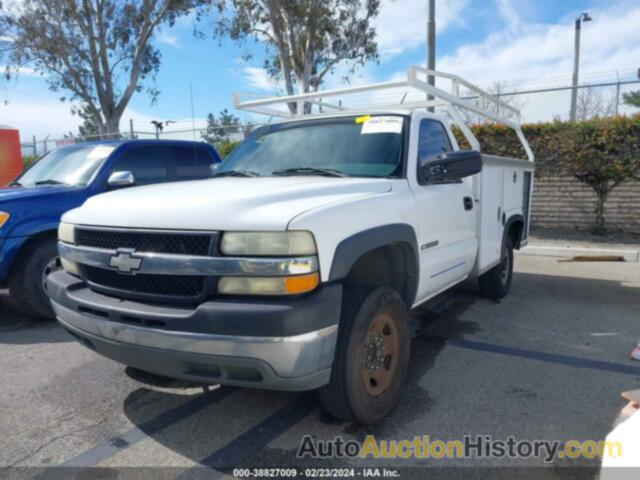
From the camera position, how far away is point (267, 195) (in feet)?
8.31

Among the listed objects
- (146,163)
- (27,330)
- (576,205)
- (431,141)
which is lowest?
(27,330)

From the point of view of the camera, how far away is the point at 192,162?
6.62m

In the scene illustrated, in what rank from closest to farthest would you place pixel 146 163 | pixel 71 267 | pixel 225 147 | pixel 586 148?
1. pixel 71 267
2. pixel 146 163
3. pixel 586 148
4. pixel 225 147

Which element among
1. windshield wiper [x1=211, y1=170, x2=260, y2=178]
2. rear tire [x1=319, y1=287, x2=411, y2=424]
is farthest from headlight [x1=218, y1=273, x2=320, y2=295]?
windshield wiper [x1=211, y1=170, x2=260, y2=178]

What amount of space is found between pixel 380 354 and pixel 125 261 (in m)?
1.53

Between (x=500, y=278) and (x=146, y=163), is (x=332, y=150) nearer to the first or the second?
(x=500, y=278)

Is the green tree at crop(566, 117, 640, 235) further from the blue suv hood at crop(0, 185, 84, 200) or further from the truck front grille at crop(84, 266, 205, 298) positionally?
the truck front grille at crop(84, 266, 205, 298)

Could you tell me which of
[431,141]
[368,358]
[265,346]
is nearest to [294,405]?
[368,358]

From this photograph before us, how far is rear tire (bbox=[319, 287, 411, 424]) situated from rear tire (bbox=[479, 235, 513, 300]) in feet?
8.95

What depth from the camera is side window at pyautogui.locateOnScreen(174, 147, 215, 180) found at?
6.46 meters

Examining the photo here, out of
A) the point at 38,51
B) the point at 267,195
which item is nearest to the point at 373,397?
the point at 267,195

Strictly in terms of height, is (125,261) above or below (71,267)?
above

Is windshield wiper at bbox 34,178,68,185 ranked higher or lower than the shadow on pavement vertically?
higher

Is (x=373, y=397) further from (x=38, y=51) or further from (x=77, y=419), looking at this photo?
(x=38, y=51)
